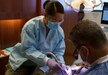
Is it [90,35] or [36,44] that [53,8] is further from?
[90,35]

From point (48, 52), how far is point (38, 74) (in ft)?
0.69

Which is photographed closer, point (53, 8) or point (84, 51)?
point (84, 51)

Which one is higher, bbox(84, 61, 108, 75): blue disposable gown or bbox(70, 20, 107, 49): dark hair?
bbox(70, 20, 107, 49): dark hair

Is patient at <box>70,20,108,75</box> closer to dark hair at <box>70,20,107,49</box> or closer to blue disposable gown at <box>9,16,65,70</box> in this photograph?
dark hair at <box>70,20,107,49</box>

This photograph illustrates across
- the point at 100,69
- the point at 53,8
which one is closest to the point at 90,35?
the point at 100,69

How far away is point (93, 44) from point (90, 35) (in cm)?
4

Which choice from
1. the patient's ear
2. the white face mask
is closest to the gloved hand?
the white face mask

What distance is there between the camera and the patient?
99 centimetres

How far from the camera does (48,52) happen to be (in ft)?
5.83

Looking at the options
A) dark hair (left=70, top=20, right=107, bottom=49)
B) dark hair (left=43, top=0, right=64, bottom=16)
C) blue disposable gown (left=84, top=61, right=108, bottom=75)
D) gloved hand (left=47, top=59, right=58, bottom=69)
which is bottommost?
gloved hand (left=47, top=59, right=58, bottom=69)

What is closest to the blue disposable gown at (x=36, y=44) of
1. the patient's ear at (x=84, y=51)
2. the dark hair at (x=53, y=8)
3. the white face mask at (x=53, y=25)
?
the white face mask at (x=53, y=25)

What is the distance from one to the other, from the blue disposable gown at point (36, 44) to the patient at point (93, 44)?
69 cm

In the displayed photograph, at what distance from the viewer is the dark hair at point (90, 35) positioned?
38.9 inches

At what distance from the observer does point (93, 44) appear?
3.26 ft
